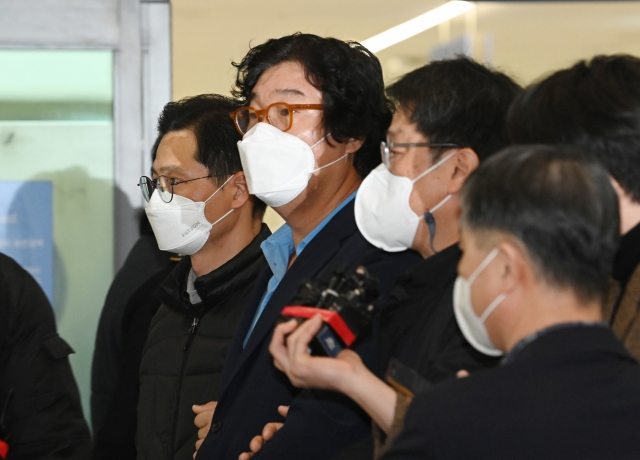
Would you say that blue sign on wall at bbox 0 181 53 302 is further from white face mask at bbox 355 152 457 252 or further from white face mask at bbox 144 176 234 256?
white face mask at bbox 355 152 457 252

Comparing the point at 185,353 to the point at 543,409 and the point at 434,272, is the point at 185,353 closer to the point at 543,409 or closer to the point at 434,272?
the point at 434,272

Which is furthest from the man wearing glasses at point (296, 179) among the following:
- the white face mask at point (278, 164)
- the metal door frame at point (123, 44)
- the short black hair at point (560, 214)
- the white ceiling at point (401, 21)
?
the white ceiling at point (401, 21)

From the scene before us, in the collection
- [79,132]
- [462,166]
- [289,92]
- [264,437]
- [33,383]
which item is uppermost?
[289,92]

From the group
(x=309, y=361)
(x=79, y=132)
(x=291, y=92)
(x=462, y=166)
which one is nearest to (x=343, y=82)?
(x=291, y=92)

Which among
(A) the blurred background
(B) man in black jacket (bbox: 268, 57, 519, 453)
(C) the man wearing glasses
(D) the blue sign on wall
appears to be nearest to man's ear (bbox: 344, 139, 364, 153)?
(C) the man wearing glasses

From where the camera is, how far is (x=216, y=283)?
8.58 ft

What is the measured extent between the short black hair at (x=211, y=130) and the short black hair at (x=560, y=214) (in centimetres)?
167

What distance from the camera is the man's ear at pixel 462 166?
189 centimetres

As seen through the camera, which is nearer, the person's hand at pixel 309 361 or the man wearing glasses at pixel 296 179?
the person's hand at pixel 309 361

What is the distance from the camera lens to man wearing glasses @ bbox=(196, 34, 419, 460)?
2.07 m

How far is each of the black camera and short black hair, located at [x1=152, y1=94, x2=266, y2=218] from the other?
1268 mm

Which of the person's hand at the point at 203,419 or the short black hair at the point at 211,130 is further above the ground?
the short black hair at the point at 211,130

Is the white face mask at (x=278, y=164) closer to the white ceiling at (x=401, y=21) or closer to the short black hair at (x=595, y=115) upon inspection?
the short black hair at (x=595, y=115)

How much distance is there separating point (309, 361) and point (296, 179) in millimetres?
840
